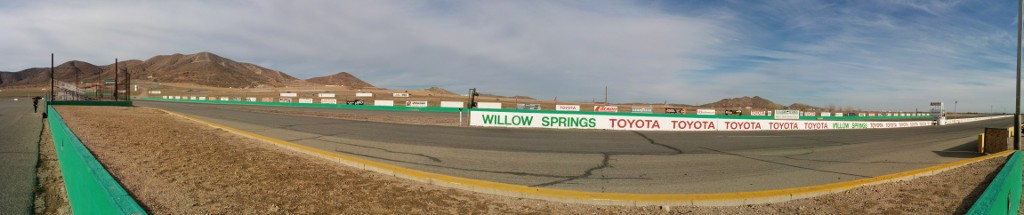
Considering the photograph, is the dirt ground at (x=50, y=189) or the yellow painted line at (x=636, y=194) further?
the dirt ground at (x=50, y=189)

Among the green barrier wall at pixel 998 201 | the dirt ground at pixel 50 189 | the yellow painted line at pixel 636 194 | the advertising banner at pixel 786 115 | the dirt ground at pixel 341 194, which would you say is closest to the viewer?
the green barrier wall at pixel 998 201

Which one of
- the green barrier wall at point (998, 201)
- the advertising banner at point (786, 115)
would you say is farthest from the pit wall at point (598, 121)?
the green barrier wall at point (998, 201)

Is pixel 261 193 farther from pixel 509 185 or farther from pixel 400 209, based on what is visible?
pixel 509 185

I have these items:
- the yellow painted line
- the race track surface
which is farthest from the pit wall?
the race track surface

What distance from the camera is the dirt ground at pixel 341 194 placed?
17.1 ft

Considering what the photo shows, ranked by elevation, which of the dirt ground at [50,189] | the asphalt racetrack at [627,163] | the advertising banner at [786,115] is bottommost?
the dirt ground at [50,189]

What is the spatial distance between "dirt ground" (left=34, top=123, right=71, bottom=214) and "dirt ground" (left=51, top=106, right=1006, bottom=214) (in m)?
0.66

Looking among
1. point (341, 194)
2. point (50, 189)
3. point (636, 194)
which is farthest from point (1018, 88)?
point (50, 189)

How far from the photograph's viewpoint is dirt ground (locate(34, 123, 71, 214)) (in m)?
5.91

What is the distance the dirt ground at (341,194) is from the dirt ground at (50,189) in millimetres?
663

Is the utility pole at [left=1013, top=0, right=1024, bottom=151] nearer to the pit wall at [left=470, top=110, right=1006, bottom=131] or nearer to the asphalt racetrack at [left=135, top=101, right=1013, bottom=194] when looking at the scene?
the asphalt racetrack at [left=135, top=101, right=1013, bottom=194]

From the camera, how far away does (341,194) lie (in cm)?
580

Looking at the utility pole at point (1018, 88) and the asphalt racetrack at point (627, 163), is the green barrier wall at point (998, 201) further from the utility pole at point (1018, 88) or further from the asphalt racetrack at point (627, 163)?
the utility pole at point (1018, 88)

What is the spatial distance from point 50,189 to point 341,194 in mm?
5194
